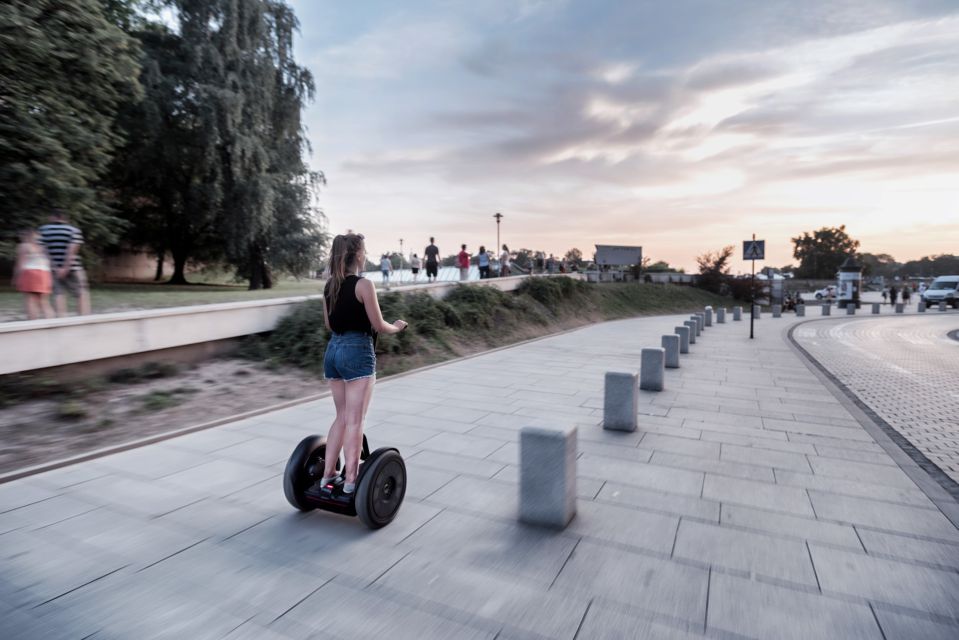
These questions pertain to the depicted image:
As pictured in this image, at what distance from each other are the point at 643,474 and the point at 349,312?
325 centimetres

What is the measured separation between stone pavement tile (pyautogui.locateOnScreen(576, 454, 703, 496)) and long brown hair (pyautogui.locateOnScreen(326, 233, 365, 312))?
298 centimetres

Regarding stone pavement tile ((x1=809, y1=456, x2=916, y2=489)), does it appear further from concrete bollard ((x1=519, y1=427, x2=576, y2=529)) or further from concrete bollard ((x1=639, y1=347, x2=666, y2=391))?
concrete bollard ((x1=639, y1=347, x2=666, y2=391))

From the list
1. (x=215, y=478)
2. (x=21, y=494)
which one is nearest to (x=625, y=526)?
(x=215, y=478)

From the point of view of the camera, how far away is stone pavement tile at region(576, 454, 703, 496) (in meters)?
4.71

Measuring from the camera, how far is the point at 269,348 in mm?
9688

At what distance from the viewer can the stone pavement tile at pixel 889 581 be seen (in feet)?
9.79

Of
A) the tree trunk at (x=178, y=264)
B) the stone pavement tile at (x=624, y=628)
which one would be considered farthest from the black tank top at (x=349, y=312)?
the tree trunk at (x=178, y=264)

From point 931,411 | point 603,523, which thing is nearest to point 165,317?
point 603,523

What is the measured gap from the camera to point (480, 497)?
14.6ft

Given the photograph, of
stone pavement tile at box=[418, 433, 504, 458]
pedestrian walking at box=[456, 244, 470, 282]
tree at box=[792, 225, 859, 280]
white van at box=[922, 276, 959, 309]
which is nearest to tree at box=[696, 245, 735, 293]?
white van at box=[922, 276, 959, 309]

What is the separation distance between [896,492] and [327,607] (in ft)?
15.9

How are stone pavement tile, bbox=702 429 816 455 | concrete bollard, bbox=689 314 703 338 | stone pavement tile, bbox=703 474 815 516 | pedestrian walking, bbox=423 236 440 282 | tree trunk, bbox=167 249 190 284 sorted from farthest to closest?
tree trunk, bbox=167 249 190 284
pedestrian walking, bbox=423 236 440 282
concrete bollard, bbox=689 314 703 338
stone pavement tile, bbox=702 429 816 455
stone pavement tile, bbox=703 474 815 516

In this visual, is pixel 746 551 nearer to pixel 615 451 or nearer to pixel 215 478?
pixel 615 451

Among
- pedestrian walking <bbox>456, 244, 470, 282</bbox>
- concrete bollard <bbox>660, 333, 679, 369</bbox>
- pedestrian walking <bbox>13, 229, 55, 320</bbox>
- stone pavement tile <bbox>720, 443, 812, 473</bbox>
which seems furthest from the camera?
pedestrian walking <bbox>456, 244, 470, 282</bbox>
